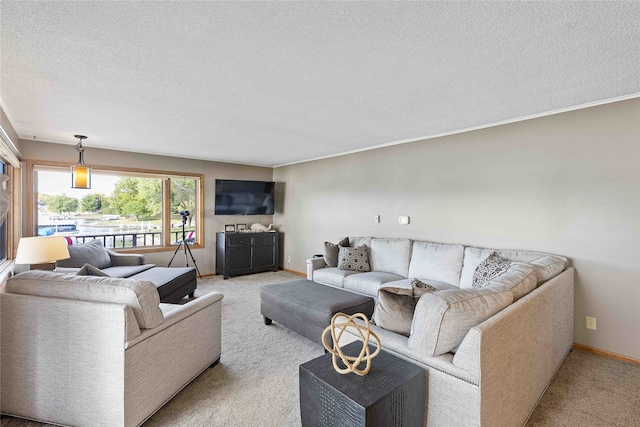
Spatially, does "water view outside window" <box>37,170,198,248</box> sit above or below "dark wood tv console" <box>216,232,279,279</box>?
above

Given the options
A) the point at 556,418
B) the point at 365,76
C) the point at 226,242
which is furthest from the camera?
the point at 226,242

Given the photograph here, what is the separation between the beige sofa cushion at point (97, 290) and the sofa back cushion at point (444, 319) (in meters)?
1.58

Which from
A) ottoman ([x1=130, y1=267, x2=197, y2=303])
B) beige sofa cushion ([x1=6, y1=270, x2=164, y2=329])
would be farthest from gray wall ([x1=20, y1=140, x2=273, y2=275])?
beige sofa cushion ([x1=6, y1=270, x2=164, y2=329])

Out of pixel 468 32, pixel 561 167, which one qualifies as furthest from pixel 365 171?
pixel 468 32

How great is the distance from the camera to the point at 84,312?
1.77 meters

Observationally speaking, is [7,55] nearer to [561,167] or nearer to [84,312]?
[84,312]

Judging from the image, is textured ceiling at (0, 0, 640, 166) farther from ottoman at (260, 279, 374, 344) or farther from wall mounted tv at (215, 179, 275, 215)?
wall mounted tv at (215, 179, 275, 215)

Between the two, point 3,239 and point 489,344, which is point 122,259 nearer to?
point 3,239

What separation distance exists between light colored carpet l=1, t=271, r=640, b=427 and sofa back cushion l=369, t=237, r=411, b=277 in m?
1.60

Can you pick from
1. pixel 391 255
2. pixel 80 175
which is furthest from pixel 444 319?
pixel 80 175

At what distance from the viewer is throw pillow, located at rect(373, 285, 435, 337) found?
1.75m

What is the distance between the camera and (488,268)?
2957mm

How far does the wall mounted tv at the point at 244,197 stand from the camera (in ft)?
19.8

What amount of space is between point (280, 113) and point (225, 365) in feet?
7.91
